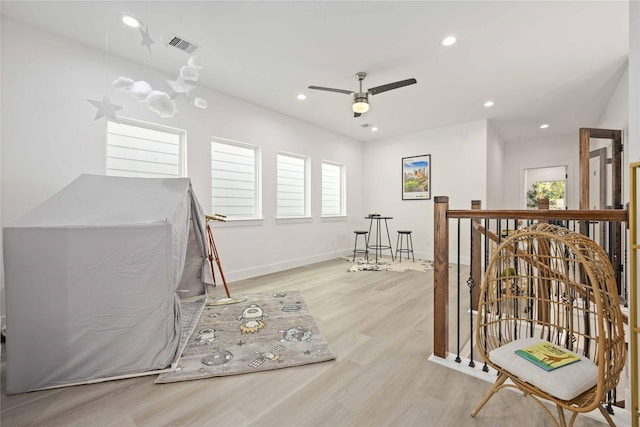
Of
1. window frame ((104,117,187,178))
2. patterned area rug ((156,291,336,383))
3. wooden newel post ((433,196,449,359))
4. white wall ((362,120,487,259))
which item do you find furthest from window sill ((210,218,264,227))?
white wall ((362,120,487,259))

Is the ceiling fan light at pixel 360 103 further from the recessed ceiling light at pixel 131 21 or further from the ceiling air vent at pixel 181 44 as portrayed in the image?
the recessed ceiling light at pixel 131 21

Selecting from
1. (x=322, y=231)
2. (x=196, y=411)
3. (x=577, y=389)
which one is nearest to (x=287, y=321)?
(x=196, y=411)

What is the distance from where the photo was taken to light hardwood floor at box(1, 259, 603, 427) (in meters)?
1.51

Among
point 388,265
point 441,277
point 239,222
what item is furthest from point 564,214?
point 388,265

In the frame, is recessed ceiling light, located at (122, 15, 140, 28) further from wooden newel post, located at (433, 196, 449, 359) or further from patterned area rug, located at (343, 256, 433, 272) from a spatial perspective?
patterned area rug, located at (343, 256, 433, 272)

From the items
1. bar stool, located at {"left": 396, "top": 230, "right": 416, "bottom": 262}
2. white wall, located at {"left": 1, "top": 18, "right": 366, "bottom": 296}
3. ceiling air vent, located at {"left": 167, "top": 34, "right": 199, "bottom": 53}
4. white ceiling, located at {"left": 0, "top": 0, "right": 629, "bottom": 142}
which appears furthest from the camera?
bar stool, located at {"left": 396, "top": 230, "right": 416, "bottom": 262}

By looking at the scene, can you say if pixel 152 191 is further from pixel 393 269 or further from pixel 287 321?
pixel 393 269

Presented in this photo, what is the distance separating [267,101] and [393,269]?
12.0 feet

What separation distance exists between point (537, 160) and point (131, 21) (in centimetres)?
849

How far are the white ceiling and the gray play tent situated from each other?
5.95 ft

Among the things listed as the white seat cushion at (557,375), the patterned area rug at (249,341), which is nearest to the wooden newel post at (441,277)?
the white seat cushion at (557,375)

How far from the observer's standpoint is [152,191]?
2480 millimetres

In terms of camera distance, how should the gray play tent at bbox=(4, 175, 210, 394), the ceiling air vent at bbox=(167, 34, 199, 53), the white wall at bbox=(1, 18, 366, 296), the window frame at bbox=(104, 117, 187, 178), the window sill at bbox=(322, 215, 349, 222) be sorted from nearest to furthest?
the gray play tent at bbox=(4, 175, 210, 394)
the white wall at bbox=(1, 18, 366, 296)
the ceiling air vent at bbox=(167, 34, 199, 53)
the window frame at bbox=(104, 117, 187, 178)
the window sill at bbox=(322, 215, 349, 222)

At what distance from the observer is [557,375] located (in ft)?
4.01
